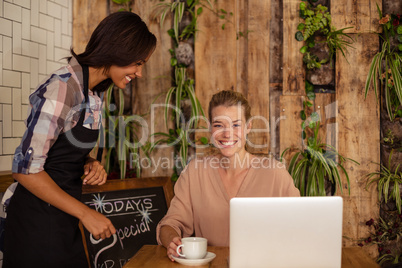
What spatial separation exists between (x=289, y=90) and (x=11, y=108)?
1966 millimetres

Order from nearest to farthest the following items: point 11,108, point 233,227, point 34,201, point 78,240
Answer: point 233,227
point 34,201
point 78,240
point 11,108

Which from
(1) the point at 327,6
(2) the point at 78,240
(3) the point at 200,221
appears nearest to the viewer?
(2) the point at 78,240

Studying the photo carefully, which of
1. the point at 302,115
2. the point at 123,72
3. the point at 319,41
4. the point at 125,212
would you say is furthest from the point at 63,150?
the point at 319,41

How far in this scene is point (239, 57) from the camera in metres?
3.22

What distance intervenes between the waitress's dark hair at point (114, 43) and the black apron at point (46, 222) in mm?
66

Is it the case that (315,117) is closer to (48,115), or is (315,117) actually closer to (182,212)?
(182,212)

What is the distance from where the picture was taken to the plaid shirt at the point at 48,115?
1507 millimetres

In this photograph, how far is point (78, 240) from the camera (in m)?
1.81

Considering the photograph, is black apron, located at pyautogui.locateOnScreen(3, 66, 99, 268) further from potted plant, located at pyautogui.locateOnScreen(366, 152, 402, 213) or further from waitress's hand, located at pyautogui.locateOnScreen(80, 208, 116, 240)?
potted plant, located at pyautogui.locateOnScreen(366, 152, 402, 213)

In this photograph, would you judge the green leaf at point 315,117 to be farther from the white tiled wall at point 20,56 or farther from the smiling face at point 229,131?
the white tiled wall at point 20,56

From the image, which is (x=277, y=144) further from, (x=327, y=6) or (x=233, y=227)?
(x=233, y=227)

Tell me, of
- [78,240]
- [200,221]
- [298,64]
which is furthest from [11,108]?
[298,64]

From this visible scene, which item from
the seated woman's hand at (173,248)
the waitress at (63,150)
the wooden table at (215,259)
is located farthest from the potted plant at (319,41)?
the seated woman's hand at (173,248)

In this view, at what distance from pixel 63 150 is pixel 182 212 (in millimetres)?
647
